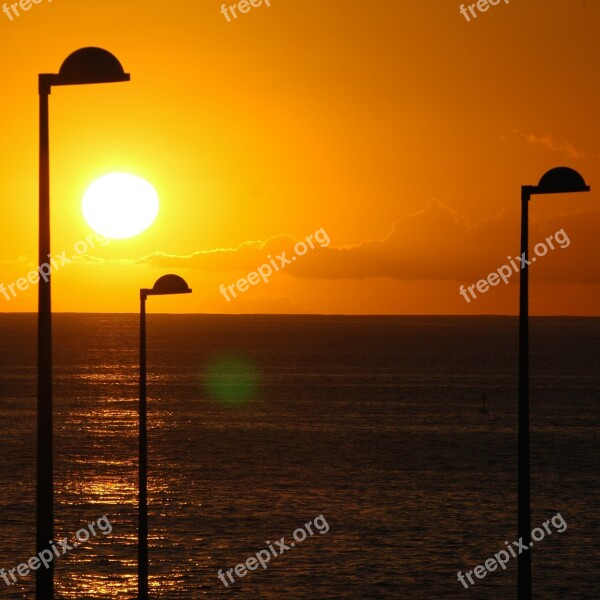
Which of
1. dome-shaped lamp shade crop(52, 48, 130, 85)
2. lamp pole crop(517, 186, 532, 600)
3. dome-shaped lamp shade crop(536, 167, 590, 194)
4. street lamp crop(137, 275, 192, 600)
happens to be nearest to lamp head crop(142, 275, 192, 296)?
street lamp crop(137, 275, 192, 600)

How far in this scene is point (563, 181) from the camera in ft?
70.8

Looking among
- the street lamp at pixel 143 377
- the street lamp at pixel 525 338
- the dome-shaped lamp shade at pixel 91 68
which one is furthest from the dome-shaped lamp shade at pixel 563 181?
the dome-shaped lamp shade at pixel 91 68

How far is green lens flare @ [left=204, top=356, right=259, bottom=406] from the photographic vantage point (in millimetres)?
128250

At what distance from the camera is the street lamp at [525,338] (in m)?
21.2

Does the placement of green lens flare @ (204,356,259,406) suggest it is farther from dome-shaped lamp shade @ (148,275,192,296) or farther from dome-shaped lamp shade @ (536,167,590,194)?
dome-shaped lamp shade @ (536,167,590,194)

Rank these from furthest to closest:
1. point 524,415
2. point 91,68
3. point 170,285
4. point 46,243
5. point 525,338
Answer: point 170,285 < point 524,415 < point 525,338 < point 91,68 < point 46,243

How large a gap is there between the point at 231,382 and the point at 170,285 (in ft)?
414

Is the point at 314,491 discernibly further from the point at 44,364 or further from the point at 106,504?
the point at 44,364

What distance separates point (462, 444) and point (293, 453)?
13477mm

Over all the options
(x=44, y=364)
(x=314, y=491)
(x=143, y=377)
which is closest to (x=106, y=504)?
(x=314, y=491)

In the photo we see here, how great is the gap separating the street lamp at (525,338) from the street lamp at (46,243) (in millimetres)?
9531

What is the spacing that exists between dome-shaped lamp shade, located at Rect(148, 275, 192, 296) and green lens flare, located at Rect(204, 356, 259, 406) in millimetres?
92631

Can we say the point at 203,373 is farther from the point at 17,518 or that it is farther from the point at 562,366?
the point at 17,518

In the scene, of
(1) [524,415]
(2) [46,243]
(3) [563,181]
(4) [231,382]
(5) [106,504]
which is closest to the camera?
(2) [46,243]
